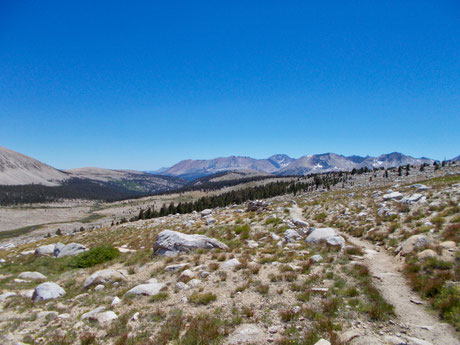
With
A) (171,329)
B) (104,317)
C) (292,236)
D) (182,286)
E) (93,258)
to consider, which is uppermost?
(292,236)

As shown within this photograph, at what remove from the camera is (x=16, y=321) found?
930 centimetres

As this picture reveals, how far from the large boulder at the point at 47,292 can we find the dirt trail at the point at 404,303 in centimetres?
1558

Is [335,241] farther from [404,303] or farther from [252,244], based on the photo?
[404,303]

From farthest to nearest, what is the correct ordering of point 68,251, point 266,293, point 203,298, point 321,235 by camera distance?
point 68,251 < point 321,235 < point 266,293 < point 203,298

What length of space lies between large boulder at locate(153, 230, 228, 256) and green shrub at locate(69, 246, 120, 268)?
4.52 m

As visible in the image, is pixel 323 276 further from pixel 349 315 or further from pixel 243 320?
pixel 243 320

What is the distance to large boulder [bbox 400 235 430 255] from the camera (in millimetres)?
11502

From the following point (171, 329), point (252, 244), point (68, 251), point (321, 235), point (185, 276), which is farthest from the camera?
point (68, 251)

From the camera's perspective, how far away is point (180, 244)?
53.7 ft

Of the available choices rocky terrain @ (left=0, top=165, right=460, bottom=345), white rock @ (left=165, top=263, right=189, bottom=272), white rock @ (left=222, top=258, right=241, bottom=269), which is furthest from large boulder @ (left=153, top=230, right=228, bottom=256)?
white rock @ (left=222, top=258, right=241, bottom=269)

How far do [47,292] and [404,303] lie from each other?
16.6 m

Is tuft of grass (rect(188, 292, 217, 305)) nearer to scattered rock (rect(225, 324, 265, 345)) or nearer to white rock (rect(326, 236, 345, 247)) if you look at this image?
scattered rock (rect(225, 324, 265, 345))

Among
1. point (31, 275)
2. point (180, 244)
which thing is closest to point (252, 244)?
point (180, 244)

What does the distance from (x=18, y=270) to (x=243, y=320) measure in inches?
863
